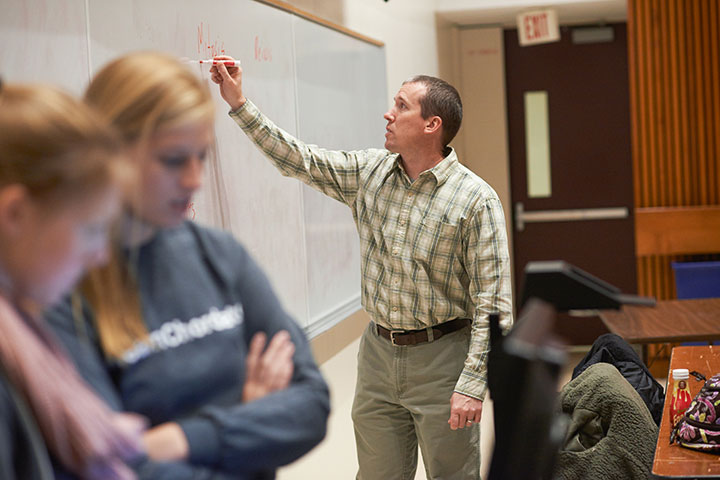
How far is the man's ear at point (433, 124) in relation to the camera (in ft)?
8.13

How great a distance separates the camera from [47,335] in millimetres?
889

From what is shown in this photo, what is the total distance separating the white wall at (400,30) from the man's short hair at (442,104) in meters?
1.70

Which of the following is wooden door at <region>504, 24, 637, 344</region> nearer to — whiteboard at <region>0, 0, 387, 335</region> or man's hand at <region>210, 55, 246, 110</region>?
whiteboard at <region>0, 0, 387, 335</region>

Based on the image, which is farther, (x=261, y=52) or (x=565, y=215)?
(x=565, y=215)

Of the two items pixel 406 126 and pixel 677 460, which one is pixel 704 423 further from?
pixel 406 126

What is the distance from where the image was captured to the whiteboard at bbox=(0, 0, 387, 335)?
76.0 inches

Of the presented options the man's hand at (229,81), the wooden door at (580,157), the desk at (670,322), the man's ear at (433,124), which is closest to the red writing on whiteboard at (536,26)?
the wooden door at (580,157)

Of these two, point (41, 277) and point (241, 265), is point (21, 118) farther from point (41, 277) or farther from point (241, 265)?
point (241, 265)

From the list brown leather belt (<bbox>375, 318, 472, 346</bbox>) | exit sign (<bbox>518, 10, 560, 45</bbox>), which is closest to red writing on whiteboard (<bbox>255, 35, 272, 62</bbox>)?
brown leather belt (<bbox>375, 318, 472, 346</bbox>)

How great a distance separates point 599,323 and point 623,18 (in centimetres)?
236

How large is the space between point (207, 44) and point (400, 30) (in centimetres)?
270

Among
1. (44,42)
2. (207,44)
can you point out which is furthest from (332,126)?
(44,42)

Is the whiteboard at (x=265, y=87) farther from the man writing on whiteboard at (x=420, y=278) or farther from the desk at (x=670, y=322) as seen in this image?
the desk at (x=670, y=322)

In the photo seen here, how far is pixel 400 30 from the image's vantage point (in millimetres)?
5145
